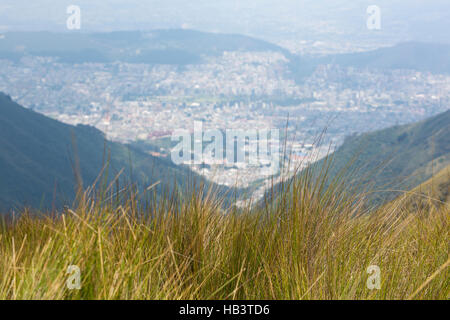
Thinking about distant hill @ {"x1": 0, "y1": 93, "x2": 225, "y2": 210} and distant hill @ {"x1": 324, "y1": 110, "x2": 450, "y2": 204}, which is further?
distant hill @ {"x1": 0, "y1": 93, "x2": 225, "y2": 210}

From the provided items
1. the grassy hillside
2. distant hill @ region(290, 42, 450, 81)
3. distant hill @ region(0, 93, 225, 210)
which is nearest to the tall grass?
the grassy hillside

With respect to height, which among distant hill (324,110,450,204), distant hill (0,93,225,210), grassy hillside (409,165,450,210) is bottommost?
distant hill (0,93,225,210)

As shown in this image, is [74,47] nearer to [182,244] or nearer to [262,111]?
[262,111]

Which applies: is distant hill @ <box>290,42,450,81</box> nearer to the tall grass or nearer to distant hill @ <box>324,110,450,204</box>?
distant hill @ <box>324,110,450,204</box>

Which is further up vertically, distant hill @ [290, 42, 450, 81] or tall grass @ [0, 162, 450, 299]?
distant hill @ [290, 42, 450, 81]

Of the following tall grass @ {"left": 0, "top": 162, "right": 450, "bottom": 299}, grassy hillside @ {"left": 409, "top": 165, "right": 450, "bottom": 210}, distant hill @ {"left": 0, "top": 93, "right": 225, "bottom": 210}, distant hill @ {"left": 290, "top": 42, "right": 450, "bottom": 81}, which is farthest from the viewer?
distant hill @ {"left": 290, "top": 42, "right": 450, "bottom": 81}

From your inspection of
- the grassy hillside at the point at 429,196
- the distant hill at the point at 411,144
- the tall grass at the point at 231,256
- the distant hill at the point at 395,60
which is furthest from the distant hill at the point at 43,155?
the distant hill at the point at 395,60

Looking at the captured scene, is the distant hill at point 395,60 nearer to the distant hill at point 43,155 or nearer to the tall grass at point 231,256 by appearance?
the distant hill at point 43,155

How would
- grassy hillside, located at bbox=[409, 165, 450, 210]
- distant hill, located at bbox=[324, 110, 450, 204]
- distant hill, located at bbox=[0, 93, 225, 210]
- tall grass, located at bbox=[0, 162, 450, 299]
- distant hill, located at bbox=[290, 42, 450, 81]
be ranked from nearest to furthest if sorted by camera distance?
tall grass, located at bbox=[0, 162, 450, 299], grassy hillside, located at bbox=[409, 165, 450, 210], distant hill, located at bbox=[324, 110, 450, 204], distant hill, located at bbox=[0, 93, 225, 210], distant hill, located at bbox=[290, 42, 450, 81]
